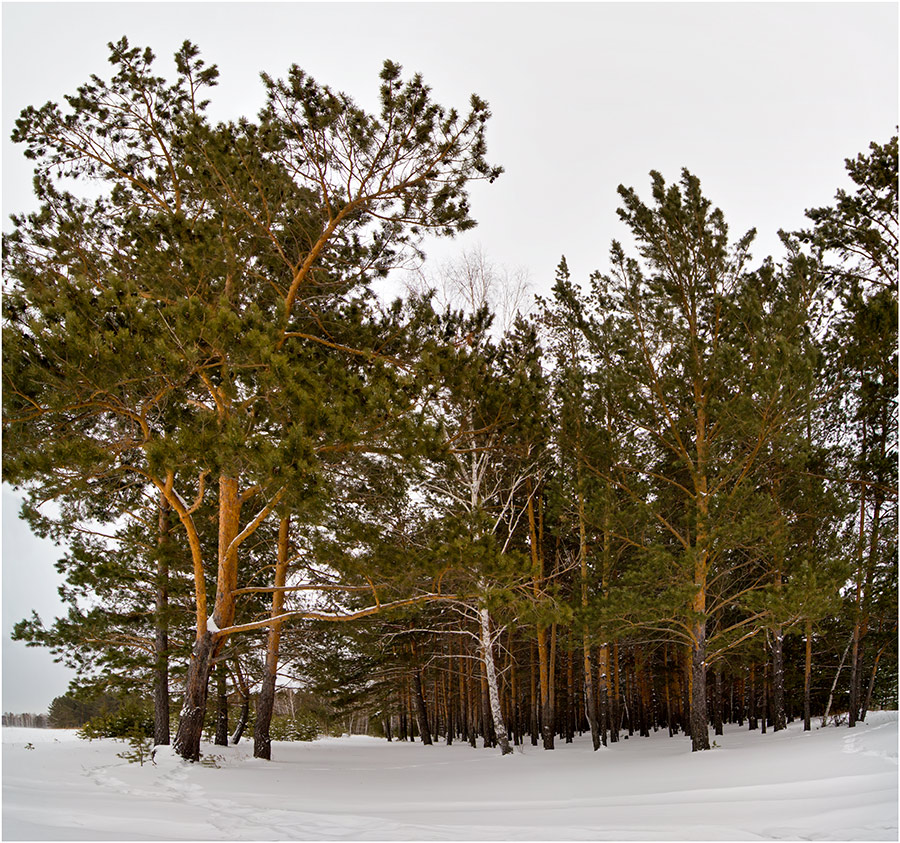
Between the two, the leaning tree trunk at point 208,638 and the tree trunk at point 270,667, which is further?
the tree trunk at point 270,667

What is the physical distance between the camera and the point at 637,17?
283 inches

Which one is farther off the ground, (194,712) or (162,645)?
(162,645)

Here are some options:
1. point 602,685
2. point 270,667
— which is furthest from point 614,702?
point 270,667

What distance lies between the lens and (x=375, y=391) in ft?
22.5

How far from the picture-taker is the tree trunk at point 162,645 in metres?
11.2

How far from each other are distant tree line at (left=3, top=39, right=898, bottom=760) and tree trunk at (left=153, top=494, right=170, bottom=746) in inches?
2.6

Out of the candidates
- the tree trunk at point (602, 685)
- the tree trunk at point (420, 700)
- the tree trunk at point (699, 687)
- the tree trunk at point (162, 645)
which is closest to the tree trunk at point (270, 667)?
the tree trunk at point (162, 645)

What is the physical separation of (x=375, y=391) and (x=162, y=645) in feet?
25.4

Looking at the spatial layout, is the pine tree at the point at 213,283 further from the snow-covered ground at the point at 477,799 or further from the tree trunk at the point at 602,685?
the tree trunk at the point at 602,685

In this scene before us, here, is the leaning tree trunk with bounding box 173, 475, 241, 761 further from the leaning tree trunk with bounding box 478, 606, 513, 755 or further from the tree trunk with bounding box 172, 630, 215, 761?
the leaning tree trunk with bounding box 478, 606, 513, 755

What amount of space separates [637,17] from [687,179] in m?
4.63

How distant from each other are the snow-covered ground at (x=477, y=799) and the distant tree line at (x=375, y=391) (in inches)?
67.8

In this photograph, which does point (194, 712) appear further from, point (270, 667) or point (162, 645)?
point (162, 645)

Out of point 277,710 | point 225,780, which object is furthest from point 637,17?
point 277,710
